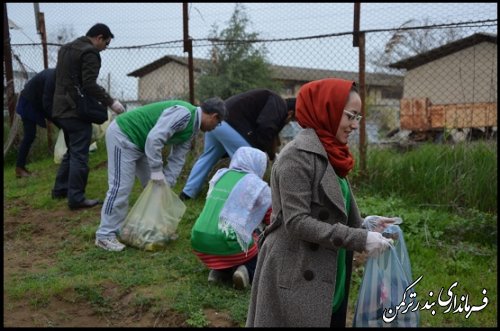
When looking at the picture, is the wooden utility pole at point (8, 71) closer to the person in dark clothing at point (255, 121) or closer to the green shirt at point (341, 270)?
the person in dark clothing at point (255, 121)

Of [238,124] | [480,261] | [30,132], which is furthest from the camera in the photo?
[30,132]

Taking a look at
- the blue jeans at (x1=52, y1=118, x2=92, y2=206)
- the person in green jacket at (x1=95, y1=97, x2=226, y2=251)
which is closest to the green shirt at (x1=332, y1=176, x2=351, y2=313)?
the person in green jacket at (x1=95, y1=97, x2=226, y2=251)

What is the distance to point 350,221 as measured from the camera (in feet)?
7.50

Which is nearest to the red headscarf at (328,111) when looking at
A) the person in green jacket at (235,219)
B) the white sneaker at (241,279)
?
the person in green jacket at (235,219)

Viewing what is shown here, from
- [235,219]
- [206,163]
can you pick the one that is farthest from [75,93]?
[235,219]

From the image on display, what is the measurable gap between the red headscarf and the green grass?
156 centimetres

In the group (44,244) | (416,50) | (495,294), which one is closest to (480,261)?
(495,294)

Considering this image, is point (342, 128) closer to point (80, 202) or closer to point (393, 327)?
point (393, 327)

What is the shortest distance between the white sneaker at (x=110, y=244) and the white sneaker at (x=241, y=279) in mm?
1250

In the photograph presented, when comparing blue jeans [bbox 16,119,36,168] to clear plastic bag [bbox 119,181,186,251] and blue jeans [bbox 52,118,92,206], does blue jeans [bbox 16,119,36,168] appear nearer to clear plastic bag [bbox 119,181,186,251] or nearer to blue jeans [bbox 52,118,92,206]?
blue jeans [bbox 52,118,92,206]

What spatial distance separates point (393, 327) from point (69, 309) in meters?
2.22

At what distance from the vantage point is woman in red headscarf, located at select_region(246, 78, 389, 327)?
196cm

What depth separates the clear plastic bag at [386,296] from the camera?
2.12m

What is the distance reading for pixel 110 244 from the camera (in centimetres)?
449
